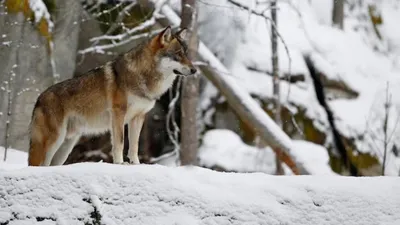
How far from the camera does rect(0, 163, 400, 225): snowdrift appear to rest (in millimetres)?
3662

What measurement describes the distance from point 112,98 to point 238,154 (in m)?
6.18

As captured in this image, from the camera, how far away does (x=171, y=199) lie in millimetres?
3736

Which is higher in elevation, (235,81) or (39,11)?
(39,11)

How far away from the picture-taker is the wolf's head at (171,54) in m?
6.17

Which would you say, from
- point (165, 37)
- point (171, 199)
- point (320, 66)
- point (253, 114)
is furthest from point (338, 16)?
point (171, 199)

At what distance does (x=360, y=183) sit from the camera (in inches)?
158

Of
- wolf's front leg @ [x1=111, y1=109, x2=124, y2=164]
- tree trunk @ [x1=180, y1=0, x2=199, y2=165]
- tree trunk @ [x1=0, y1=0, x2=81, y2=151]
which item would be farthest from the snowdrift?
tree trunk @ [x1=180, y1=0, x2=199, y2=165]

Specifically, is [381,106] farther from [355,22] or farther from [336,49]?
[355,22]

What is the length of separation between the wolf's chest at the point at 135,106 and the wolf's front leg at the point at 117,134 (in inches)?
4.8

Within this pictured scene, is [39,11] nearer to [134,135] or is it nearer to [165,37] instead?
[165,37]

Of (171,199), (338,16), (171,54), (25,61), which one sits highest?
(171,54)

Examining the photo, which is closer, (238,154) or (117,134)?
(117,134)

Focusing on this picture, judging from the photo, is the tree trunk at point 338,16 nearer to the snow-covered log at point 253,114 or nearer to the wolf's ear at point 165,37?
the snow-covered log at point 253,114

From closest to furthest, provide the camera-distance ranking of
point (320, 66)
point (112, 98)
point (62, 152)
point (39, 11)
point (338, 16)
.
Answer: point (112, 98) → point (62, 152) → point (39, 11) → point (320, 66) → point (338, 16)
